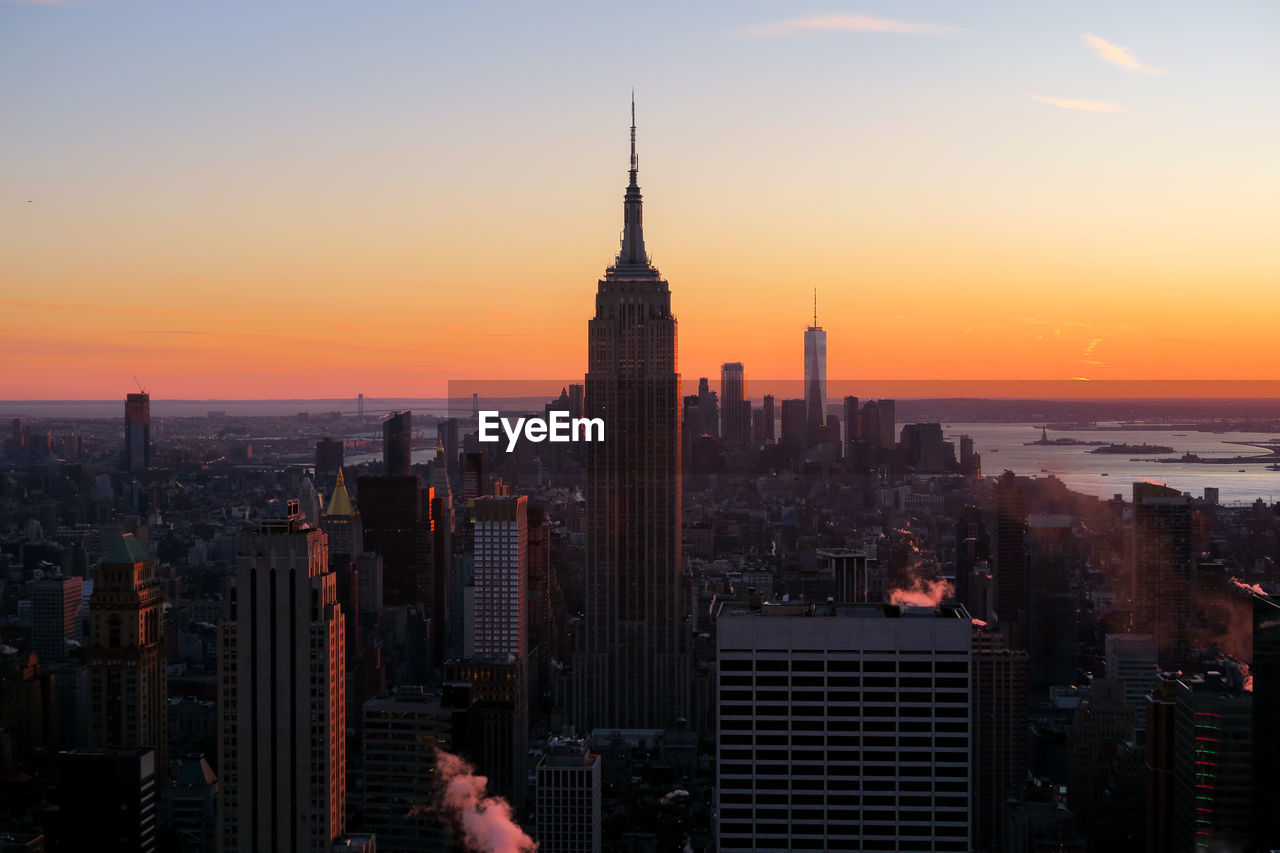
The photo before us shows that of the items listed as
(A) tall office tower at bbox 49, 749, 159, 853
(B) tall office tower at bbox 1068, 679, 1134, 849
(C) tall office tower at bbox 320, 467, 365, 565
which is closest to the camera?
(A) tall office tower at bbox 49, 749, 159, 853

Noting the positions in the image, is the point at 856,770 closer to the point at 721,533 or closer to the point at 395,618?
the point at 395,618

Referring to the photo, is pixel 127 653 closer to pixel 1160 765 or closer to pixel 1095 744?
pixel 1095 744

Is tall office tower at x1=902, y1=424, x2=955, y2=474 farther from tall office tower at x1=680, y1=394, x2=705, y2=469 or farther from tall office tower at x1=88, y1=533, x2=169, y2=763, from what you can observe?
tall office tower at x1=88, y1=533, x2=169, y2=763

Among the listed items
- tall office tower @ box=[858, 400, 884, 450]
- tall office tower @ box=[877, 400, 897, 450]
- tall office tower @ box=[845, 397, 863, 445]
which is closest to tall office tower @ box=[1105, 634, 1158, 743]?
tall office tower @ box=[877, 400, 897, 450]

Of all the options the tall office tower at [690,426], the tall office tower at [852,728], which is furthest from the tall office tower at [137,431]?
the tall office tower at [690,426]

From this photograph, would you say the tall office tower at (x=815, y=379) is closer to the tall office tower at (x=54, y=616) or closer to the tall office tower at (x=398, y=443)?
the tall office tower at (x=398, y=443)

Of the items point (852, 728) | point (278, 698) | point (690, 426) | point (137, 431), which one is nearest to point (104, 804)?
point (278, 698)
